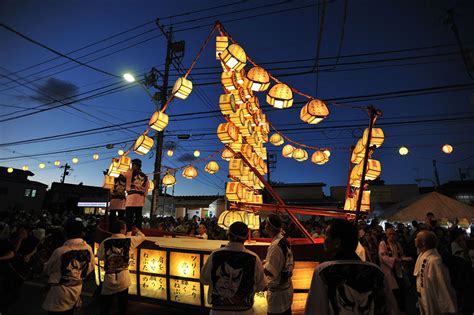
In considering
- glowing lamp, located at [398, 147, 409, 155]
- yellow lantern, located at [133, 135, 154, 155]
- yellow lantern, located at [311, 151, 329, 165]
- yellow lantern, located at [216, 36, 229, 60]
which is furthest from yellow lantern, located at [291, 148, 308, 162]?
glowing lamp, located at [398, 147, 409, 155]

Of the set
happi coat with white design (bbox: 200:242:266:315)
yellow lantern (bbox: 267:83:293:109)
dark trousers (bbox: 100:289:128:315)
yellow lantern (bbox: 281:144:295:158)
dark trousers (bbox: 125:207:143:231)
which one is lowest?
dark trousers (bbox: 100:289:128:315)

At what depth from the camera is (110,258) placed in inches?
206

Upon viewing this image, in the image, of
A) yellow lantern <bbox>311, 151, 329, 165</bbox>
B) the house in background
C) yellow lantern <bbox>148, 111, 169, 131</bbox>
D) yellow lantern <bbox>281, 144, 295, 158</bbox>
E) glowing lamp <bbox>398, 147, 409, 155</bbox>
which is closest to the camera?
yellow lantern <bbox>148, 111, 169, 131</bbox>

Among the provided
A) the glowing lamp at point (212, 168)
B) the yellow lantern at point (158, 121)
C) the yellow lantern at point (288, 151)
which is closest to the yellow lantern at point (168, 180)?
the glowing lamp at point (212, 168)

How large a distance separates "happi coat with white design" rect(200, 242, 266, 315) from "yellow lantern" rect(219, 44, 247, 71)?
19.1 feet

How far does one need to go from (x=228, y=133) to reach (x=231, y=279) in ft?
17.4

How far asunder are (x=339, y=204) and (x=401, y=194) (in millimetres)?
9386

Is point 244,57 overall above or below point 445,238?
above

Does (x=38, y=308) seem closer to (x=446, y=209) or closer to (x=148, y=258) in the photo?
(x=148, y=258)

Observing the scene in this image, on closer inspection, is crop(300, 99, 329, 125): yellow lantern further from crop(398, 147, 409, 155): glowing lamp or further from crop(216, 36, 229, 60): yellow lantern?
crop(398, 147, 409, 155): glowing lamp

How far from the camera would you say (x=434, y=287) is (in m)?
4.32

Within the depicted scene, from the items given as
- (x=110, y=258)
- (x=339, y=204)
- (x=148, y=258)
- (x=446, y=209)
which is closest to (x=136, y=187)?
(x=148, y=258)

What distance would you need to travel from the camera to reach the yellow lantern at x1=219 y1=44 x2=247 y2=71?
7676mm

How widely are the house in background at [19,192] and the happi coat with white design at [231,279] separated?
43.1 metres
